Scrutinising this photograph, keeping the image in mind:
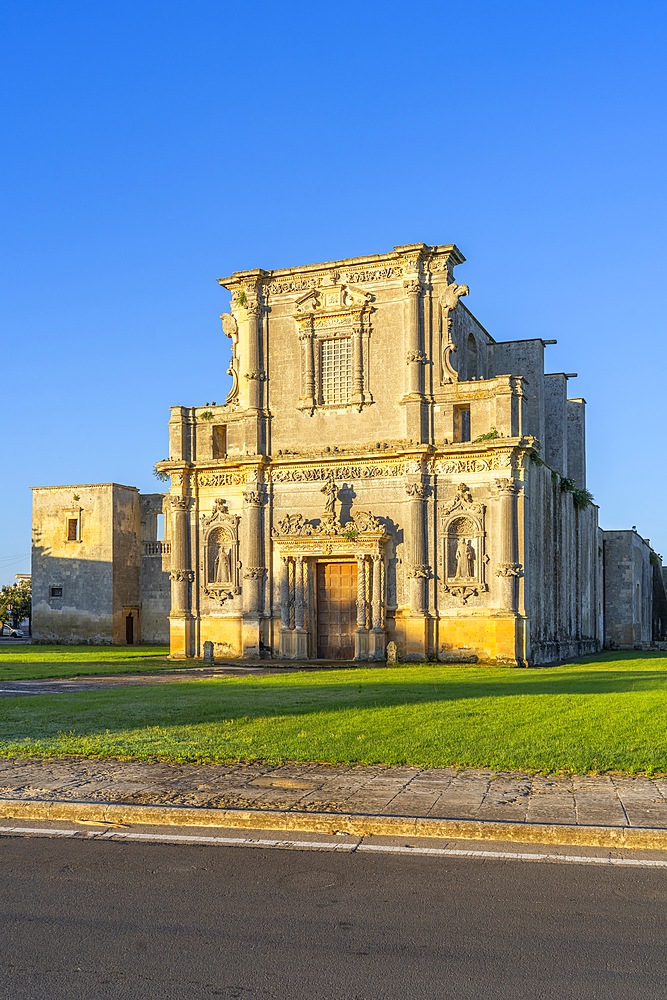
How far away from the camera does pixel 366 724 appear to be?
1382cm

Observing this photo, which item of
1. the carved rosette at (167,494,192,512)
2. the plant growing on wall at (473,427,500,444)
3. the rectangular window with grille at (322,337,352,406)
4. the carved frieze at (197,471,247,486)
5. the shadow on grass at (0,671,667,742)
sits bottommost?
the shadow on grass at (0,671,667,742)

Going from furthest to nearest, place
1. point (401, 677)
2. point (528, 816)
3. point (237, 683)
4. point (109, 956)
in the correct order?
point (401, 677) < point (237, 683) < point (528, 816) < point (109, 956)

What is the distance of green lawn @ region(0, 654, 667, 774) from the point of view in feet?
37.0

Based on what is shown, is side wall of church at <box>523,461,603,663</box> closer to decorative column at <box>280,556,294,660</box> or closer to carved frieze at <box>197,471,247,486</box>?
decorative column at <box>280,556,294,660</box>

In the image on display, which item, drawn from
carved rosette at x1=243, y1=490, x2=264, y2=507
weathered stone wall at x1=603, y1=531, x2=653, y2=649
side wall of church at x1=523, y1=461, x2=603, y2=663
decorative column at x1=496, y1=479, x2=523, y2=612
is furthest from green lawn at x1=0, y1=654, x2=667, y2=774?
weathered stone wall at x1=603, y1=531, x2=653, y2=649

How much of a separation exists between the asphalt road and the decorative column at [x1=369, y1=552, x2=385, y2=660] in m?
23.9

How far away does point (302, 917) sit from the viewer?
6258 millimetres

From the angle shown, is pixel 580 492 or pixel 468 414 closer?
pixel 468 414

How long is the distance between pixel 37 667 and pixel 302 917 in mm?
23562

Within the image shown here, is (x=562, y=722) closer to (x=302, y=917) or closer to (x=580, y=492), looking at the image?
(x=302, y=917)

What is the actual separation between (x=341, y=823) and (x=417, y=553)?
23373 mm

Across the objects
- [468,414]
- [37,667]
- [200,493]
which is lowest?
[37,667]

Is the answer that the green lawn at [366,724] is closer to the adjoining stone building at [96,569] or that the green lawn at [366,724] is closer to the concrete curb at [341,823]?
the concrete curb at [341,823]

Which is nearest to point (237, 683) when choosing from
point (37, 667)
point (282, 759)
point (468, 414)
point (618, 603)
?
point (37, 667)
